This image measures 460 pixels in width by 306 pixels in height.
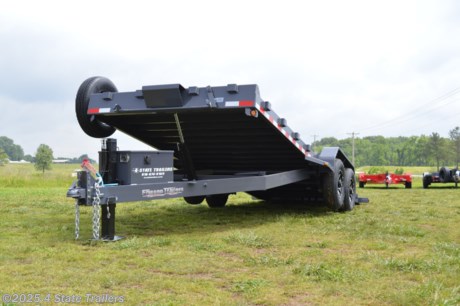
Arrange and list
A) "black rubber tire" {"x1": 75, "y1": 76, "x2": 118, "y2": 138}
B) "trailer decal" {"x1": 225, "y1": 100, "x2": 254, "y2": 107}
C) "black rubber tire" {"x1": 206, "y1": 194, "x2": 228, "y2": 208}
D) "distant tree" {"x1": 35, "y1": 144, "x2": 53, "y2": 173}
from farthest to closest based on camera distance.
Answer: "distant tree" {"x1": 35, "y1": 144, "x2": 53, "y2": 173}
"black rubber tire" {"x1": 206, "y1": 194, "x2": 228, "y2": 208}
"black rubber tire" {"x1": 75, "y1": 76, "x2": 118, "y2": 138}
"trailer decal" {"x1": 225, "y1": 100, "x2": 254, "y2": 107}

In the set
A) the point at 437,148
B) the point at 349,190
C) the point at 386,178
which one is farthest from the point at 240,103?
the point at 437,148

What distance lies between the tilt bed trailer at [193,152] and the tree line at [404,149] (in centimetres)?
9698

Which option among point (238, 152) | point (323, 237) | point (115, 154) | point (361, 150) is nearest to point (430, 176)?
point (238, 152)

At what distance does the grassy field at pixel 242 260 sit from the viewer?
362cm

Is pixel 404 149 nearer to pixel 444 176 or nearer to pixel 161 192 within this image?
pixel 444 176

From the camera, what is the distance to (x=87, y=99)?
23.5ft

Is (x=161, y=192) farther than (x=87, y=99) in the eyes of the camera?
No

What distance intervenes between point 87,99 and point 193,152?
2810mm

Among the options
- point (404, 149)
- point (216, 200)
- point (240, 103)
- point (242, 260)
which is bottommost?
point (242, 260)

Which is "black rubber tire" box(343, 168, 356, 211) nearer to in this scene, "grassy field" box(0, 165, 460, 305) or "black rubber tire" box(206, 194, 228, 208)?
"grassy field" box(0, 165, 460, 305)

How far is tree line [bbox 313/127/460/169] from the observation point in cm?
11259

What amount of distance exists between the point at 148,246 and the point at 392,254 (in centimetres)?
280

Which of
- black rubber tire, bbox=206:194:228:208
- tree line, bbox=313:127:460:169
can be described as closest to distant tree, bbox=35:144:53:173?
tree line, bbox=313:127:460:169

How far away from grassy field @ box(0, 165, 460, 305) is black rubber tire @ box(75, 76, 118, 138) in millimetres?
1555
